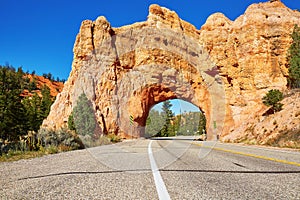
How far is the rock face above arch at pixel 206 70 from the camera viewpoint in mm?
31078

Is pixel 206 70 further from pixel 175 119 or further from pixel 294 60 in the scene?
pixel 175 119

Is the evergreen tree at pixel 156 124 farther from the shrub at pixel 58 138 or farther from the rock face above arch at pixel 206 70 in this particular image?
the rock face above arch at pixel 206 70

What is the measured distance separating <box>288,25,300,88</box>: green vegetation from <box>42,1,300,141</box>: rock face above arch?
45.5 inches

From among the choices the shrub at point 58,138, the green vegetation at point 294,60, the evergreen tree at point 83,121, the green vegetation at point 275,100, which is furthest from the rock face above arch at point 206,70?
the evergreen tree at point 83,121

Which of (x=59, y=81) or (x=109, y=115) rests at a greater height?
(x=59, y=81)

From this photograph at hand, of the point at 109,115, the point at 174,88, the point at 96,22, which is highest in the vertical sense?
the point at 96,22

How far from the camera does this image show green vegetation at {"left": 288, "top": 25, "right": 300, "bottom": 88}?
90.4 ft

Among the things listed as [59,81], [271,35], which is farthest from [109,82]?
[59,81]

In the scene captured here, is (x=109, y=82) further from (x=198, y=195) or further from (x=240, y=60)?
(x=198, y=195)

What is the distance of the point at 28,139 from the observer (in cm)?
1353

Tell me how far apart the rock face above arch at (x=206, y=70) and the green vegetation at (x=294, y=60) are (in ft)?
3.79

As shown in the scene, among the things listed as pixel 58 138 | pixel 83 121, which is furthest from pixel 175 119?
pixel 83 121

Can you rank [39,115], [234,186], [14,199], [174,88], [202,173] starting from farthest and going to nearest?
[39,115]
[174,88]
[202,173]
[234,186]
[14,199]

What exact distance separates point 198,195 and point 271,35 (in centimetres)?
3394
